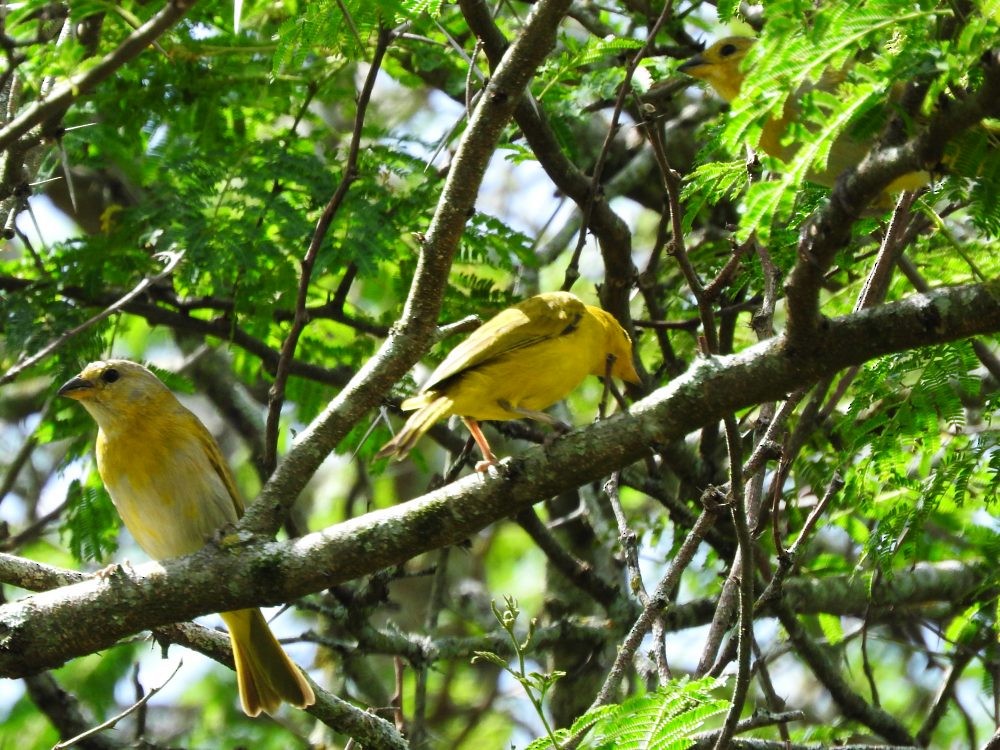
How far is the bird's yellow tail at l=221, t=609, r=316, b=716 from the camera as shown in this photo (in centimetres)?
498

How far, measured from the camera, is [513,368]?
14.5ft

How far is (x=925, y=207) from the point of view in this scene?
3.85 metres

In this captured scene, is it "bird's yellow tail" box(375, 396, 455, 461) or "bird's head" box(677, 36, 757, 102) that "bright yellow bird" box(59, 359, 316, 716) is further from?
"bird's head" box(677, 36, 757, 102)

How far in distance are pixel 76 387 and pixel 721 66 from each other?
3.31m

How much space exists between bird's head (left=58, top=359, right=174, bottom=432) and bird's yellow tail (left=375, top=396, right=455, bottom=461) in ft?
5.83

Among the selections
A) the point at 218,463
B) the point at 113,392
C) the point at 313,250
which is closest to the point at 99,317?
the point at 313,250

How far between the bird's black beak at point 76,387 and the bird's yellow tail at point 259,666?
4.00 feet

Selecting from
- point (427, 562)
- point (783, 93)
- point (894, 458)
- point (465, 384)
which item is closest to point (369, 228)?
point (465, 384)

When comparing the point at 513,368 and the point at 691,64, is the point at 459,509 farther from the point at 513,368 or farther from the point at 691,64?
the point at 691,64

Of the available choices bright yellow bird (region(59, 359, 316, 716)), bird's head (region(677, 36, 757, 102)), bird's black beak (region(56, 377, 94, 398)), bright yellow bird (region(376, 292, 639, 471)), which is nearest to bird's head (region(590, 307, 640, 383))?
bright yellow bird (region(376, 292, 639, 471))

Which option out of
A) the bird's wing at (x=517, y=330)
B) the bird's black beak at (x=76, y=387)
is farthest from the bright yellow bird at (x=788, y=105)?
→ the bird's black beak at (x=76, y=387)

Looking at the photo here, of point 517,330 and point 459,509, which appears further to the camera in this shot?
point 517,330

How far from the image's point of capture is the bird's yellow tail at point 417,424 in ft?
13.6

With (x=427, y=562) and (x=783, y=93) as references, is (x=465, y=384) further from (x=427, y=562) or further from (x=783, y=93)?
(x=427, y=562)
